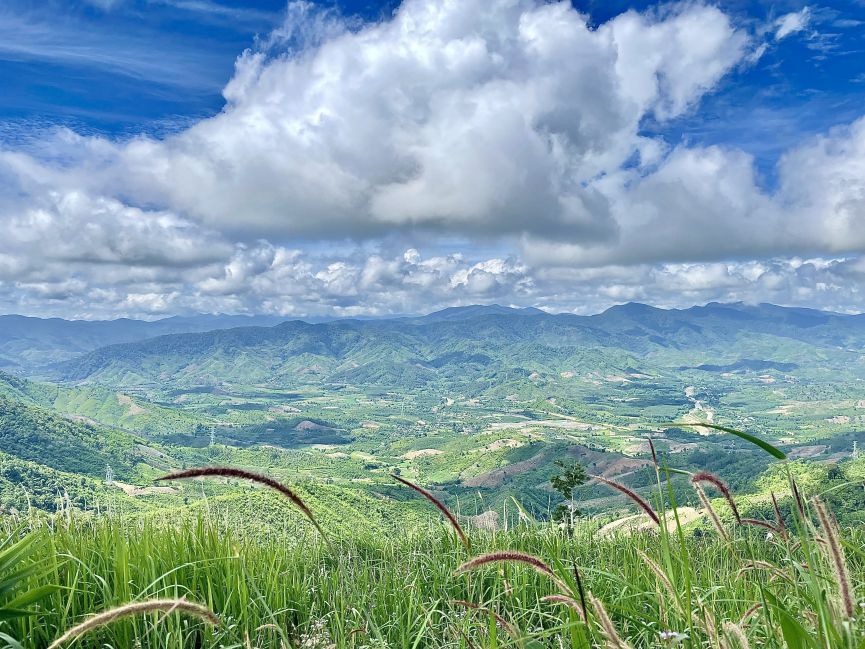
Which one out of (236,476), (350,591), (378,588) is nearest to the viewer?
(236,476)

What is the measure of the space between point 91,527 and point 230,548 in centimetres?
209

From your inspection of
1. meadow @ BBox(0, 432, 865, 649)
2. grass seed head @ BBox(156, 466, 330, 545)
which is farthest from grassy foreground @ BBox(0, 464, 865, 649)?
grass seed head @ BBox(156, 466, 330, 545)

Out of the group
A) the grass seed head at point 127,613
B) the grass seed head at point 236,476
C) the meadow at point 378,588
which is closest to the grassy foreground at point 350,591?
the meadow at point 378,588

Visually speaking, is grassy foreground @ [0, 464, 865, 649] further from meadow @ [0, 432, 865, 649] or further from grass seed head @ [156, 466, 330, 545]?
grass seed head @ [156, 466, 330, 545]

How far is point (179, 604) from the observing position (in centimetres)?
192

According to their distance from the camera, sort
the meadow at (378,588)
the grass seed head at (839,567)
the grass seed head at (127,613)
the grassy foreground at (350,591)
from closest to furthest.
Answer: the grass seed head at (127,613), the grass seed head at (839,567), the meadow at (378,588), the grassy foreground at (350,591)

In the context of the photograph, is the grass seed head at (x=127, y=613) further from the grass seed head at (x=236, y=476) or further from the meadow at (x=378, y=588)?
the grass seed head at (x=236, y=476)

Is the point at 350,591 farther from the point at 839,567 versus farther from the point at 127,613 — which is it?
the point at 839,567

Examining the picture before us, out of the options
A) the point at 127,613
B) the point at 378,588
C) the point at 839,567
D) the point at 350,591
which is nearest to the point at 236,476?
the point at 127,613

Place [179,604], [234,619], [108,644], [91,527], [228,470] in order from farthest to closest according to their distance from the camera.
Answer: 1. [91,527]
2. [234,619]
3. [108,644]
4. [228,470]
5. [179,604]

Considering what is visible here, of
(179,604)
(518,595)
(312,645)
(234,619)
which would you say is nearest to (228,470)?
(179,604)

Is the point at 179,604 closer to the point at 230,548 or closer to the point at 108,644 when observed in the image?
the point at 108,644

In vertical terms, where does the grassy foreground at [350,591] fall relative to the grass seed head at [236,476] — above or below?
below

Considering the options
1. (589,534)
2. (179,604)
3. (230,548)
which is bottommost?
(589,534)
